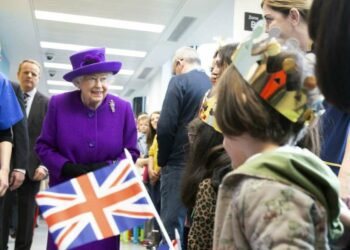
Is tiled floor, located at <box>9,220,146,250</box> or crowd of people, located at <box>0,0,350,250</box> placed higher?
crowd of people, located at <box>0,0,350,250</box>

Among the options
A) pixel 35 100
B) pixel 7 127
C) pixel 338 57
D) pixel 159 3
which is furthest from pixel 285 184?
pixel 159 3

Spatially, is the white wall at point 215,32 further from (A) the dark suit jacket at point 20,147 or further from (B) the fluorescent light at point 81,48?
(A) the dark suit jacket at point 20,147

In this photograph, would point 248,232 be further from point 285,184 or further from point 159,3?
point 159,3

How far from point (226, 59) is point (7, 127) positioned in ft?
3.71

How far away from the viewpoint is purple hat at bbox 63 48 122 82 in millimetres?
2156

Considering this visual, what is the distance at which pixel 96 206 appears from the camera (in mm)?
1403

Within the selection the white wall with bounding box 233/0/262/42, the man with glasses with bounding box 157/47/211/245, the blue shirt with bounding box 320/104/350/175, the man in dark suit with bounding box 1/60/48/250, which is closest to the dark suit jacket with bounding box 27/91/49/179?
the man in dark suit with bounding box 1/60/48/250

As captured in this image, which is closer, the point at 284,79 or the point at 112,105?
the point at 284,79

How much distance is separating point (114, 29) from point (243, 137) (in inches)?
264

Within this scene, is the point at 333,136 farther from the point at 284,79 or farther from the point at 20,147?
the point at 20,147

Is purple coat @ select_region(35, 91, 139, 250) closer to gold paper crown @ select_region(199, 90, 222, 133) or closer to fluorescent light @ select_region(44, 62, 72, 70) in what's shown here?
gold paper crown @ select_region(199, 90, 222, 133)

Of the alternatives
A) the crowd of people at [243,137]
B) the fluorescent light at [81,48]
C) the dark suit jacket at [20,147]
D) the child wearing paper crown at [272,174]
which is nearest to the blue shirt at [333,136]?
the crowd of people at [243,137]

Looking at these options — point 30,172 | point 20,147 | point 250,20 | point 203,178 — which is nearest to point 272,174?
point 203,178

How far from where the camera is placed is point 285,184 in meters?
0.86
